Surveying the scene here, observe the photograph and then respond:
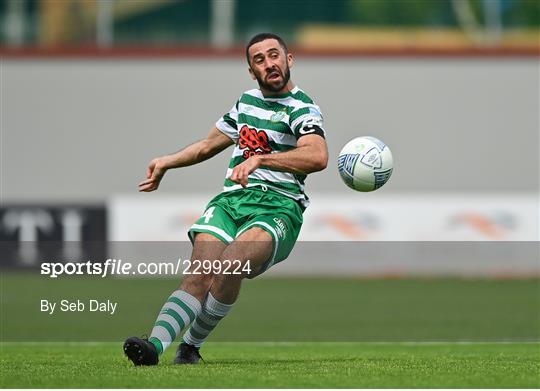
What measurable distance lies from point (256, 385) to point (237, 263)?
4.22 ft

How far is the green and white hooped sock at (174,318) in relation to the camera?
8.02 meters

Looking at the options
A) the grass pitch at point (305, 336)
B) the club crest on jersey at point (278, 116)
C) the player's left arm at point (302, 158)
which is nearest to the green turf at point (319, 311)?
the grass pitch at point (305, 336)

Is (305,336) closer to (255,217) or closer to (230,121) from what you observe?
(230,121)

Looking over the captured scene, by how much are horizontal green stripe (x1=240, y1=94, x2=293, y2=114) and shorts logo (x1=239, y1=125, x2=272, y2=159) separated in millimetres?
167

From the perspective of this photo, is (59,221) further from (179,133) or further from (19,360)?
(19,360)

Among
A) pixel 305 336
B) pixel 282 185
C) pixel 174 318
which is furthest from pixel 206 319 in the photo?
pixel 305 336

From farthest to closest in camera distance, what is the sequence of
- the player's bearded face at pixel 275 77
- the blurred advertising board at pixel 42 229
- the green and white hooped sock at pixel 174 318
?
the blurred advertising board at pixel 42 229, the player's bearded face at pixel 275 77, the green and white hooped sock at pixel 174 318

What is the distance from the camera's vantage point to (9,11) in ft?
89.7

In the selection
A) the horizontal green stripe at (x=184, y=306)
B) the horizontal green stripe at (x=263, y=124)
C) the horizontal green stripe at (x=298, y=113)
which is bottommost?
the horizontal green stripe at (x=184, y=306)

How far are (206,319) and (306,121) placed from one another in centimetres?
148

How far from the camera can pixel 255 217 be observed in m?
8.48

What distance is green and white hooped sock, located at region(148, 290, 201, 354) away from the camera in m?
8.02

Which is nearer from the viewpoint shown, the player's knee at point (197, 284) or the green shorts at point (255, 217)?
the player's knee at point (197, 284)

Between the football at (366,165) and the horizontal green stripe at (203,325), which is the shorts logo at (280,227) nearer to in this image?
the football at (366,165)
